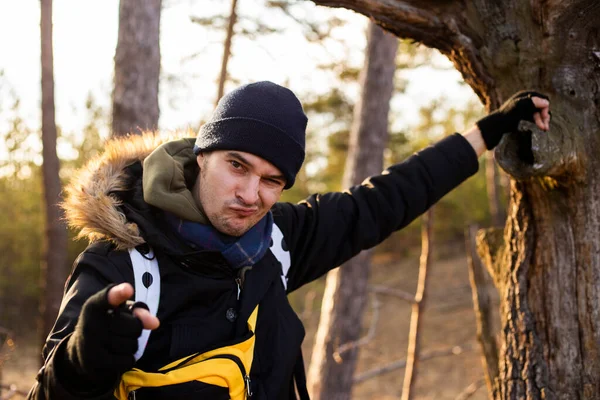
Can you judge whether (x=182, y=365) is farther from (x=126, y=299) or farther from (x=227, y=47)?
(x=227, y=47)

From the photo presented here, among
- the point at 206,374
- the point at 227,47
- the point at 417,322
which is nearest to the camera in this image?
the point at 206,374

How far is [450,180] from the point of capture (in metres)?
2.70

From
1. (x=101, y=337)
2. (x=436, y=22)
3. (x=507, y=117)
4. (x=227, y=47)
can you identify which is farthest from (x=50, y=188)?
(x=101, y=337)

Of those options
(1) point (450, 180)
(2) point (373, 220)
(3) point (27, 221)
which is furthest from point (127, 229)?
(3) point (27, 221)

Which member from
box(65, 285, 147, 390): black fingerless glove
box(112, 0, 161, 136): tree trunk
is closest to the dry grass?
box(112, 0, 161, 136): tree trunk

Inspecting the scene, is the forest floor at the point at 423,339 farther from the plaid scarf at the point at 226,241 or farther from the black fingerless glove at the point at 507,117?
the plaid scarf at the point at 226,241

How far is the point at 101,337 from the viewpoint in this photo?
157 centimetres

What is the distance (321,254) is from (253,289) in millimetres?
511

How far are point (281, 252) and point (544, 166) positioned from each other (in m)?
1.06

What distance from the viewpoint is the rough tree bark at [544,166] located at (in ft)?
7.82

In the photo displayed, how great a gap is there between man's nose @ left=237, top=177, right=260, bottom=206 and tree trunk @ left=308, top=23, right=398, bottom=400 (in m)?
4.03

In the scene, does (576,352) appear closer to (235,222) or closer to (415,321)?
(235,222)

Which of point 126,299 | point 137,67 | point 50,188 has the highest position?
point 137,67

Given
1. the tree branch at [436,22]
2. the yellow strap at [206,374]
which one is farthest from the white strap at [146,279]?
the tree branch at [436,22]
